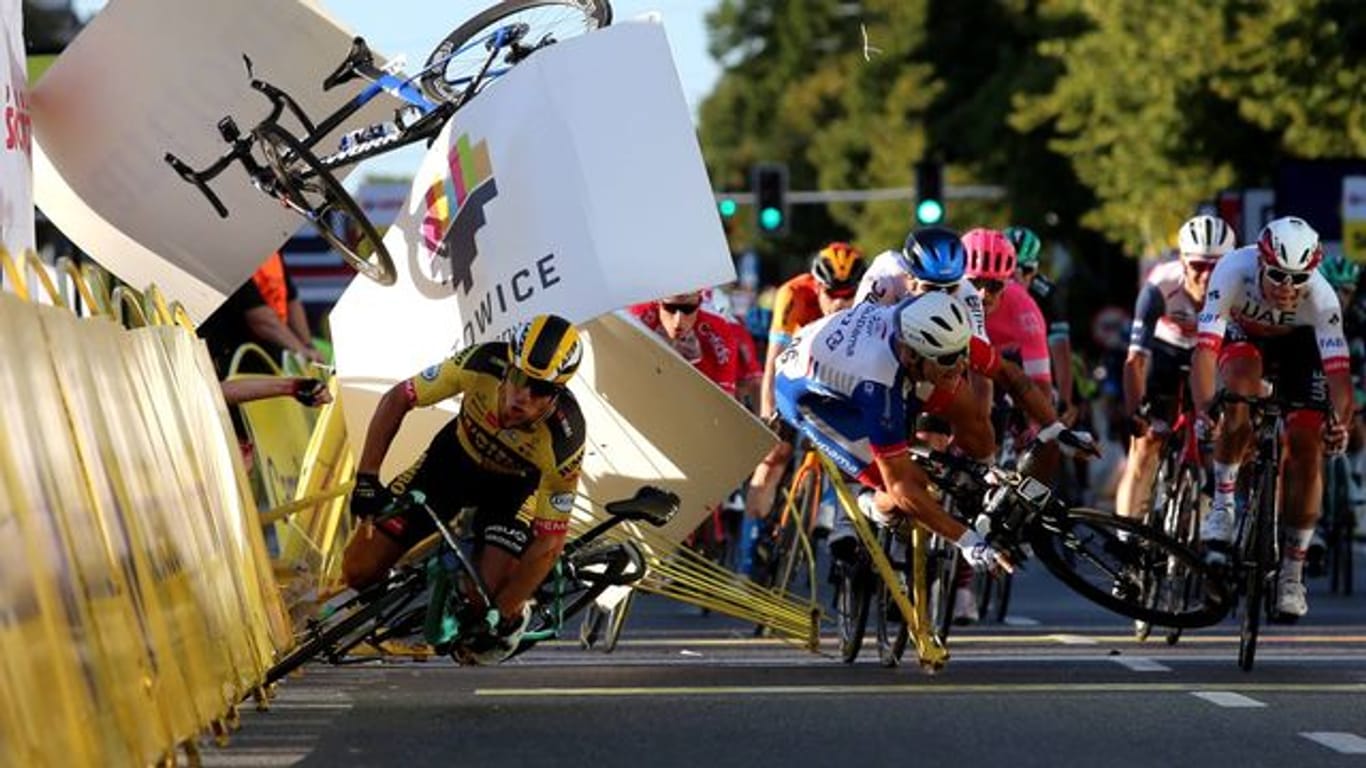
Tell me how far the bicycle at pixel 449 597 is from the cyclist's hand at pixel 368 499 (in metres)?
0.04

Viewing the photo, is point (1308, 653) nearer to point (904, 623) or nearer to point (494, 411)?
point (904, 623)

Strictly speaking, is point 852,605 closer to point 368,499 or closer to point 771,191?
point 368,499

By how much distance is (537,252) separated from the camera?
14133 millimetres

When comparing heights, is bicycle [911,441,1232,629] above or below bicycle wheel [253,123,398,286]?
below

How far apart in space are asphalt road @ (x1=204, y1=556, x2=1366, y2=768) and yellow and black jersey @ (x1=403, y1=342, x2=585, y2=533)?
0.71m

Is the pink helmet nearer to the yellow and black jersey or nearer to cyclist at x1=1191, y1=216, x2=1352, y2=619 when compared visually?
cyclist at x1=1191, y1=216, x2=1352, y2=619

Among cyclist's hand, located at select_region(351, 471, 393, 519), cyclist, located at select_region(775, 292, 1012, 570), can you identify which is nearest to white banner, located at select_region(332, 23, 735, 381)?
cyclist, located at select_region(775, 292, 1012, 570)

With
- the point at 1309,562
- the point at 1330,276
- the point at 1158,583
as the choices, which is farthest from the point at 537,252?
the point at 1330,276

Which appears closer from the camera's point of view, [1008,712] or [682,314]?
[1008,712]

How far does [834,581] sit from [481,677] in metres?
1.69

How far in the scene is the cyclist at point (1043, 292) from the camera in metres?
17.8

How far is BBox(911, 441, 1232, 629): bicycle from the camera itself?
13.2m

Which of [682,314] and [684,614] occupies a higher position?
[682,314]

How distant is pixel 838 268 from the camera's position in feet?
57.4
